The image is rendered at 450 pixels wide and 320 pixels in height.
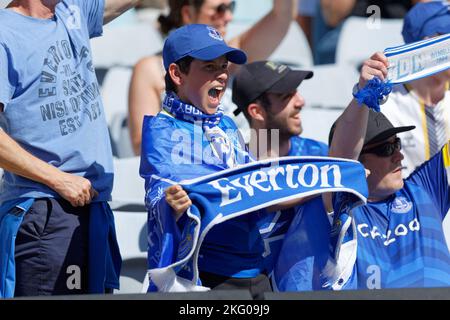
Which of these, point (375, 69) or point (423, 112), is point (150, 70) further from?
point (375, 69)

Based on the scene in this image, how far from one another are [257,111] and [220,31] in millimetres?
805

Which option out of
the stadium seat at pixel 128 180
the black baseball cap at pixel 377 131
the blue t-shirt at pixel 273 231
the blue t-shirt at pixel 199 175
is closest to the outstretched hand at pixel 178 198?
the blue t-shirt at pixel 199 175

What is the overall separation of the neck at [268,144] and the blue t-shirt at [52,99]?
820 mm

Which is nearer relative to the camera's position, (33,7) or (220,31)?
(33,7)

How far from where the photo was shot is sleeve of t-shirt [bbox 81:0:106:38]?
14.4ft

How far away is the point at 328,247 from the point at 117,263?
32.5 inches

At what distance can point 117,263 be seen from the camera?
438 centimetres

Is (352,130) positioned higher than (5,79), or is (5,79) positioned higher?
(5,79)

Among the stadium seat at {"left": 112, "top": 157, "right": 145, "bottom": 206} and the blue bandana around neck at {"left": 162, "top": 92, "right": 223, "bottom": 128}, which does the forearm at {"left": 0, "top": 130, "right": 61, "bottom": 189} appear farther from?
the stadium seat at {"left": 112, "top": 157, "right": 145, "bottom": 206}

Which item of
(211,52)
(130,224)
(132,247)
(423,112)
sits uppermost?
(211,52)

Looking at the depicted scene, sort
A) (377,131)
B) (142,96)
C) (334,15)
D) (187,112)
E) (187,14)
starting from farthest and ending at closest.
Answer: (334,15), (187,14), (142,96), (377,131), (187,112)

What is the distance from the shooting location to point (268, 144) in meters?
5.12

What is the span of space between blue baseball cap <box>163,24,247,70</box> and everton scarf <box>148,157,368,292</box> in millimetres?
483

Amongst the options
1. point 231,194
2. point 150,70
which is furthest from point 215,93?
point 150,70
